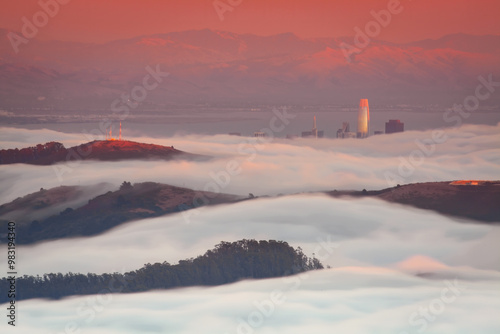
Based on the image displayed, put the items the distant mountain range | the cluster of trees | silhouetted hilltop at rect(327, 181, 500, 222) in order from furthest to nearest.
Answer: the distant mountain range → silhouetted hilltop at rect(327, 181, 500, 222) → the cluster of trees

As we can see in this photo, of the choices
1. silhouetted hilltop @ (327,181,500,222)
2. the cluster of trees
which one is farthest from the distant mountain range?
the cluster of trees

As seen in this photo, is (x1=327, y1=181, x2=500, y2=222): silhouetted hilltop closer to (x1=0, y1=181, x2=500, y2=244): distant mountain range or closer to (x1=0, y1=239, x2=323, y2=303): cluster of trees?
(x1=0, y1=181, x2=500, y2=244): distant mountain range

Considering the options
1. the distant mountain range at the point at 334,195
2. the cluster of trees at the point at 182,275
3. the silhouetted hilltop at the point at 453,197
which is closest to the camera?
the cluster of trees at the point at 182,275

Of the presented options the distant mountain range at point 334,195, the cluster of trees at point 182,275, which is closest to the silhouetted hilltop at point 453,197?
the distant mountain range at point 334,195

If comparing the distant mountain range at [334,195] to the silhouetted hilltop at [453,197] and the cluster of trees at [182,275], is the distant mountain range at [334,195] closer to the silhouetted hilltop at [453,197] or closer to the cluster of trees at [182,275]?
the silhouetted hilltop at [453,197]

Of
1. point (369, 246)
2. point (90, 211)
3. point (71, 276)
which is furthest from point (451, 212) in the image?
point (90, 211)

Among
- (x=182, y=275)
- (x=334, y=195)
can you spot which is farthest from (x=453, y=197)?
(x=182, y=275)

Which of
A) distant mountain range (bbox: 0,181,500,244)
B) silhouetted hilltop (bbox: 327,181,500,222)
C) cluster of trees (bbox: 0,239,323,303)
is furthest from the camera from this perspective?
distant mountain range (bbox: 0,181,500,244)

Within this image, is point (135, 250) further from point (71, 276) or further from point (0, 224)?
point (0, 224)
